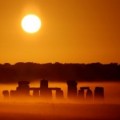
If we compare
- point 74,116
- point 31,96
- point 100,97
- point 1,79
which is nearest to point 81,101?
point 100,97

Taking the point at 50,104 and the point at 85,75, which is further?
the point at 85,75

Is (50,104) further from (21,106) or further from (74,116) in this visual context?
(74,116)

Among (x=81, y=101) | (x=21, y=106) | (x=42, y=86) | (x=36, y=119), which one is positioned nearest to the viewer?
(x=36, y=119)

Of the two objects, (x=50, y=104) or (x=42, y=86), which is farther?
(x=42, y=86)

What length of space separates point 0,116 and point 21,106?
19.5ft

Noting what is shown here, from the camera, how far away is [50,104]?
26.0 meters

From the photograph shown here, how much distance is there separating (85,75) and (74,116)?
38226mm

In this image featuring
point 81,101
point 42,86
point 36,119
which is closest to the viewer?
point 36,119

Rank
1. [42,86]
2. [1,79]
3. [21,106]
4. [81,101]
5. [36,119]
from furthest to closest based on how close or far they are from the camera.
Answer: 1. [1,79]
2. [42,86]
3. [81,101]
4. [21,106]
5. [36,119]

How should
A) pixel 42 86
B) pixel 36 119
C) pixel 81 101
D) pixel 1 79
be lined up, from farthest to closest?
1. pixel 1 79
2. pixel 42 86
3. pixel 81 101
4. pixel 36 119

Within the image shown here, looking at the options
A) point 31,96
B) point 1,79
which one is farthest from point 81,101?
point 1,79

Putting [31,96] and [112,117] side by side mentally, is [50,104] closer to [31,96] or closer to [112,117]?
[31,96]

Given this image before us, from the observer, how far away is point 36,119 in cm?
1802

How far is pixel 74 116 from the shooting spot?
19.5 meters
